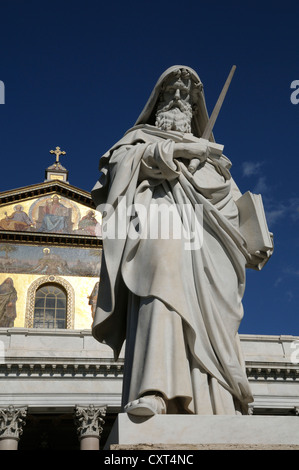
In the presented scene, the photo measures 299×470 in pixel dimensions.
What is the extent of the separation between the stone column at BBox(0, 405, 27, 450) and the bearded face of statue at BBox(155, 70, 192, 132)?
1646 centimetres

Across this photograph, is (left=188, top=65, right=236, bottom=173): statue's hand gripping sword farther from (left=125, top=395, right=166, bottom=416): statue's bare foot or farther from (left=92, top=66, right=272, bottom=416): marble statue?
(left=125, top=395, right=166, bottom=416): statue's bare foot

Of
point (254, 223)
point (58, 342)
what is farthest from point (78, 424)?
point (254, 223)

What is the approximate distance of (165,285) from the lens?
2.78 meters

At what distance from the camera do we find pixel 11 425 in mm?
18203

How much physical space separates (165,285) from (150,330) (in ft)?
0.79

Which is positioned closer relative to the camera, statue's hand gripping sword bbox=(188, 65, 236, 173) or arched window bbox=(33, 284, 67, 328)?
statue's hand gripping sword bbox=(188, 65, 236, 173)

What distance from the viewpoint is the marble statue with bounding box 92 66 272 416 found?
8.65ft

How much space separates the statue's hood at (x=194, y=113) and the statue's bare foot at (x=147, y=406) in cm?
207

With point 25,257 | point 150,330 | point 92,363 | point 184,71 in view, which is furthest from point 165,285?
point 25,257
